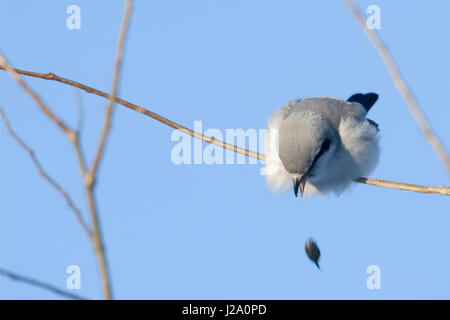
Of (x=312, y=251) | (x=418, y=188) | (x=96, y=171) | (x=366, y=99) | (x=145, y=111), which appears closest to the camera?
(x=96, y=171)

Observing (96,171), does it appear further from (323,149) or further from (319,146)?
(323,149)

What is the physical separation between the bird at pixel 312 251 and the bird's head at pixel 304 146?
3.21 feet

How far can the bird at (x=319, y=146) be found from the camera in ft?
16.8

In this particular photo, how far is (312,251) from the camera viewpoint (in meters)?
4.21

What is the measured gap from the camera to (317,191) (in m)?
6.09

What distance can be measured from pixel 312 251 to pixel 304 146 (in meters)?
1.13

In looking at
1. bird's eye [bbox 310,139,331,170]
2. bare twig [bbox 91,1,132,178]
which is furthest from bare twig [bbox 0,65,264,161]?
bare twig [bbox 91,1,132,178]

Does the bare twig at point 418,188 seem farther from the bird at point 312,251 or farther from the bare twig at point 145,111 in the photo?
the bare twig at point 145,111

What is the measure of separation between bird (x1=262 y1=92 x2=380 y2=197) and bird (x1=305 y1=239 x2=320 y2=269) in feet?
3.27

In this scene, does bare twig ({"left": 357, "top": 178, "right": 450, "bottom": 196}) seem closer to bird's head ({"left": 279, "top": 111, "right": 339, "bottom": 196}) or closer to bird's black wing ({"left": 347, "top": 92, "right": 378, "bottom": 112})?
bird's head ({"left": 279, "top": 111, "right": 339, "bottom": 196})

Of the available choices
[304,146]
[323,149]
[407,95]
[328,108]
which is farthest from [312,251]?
[407,95]
